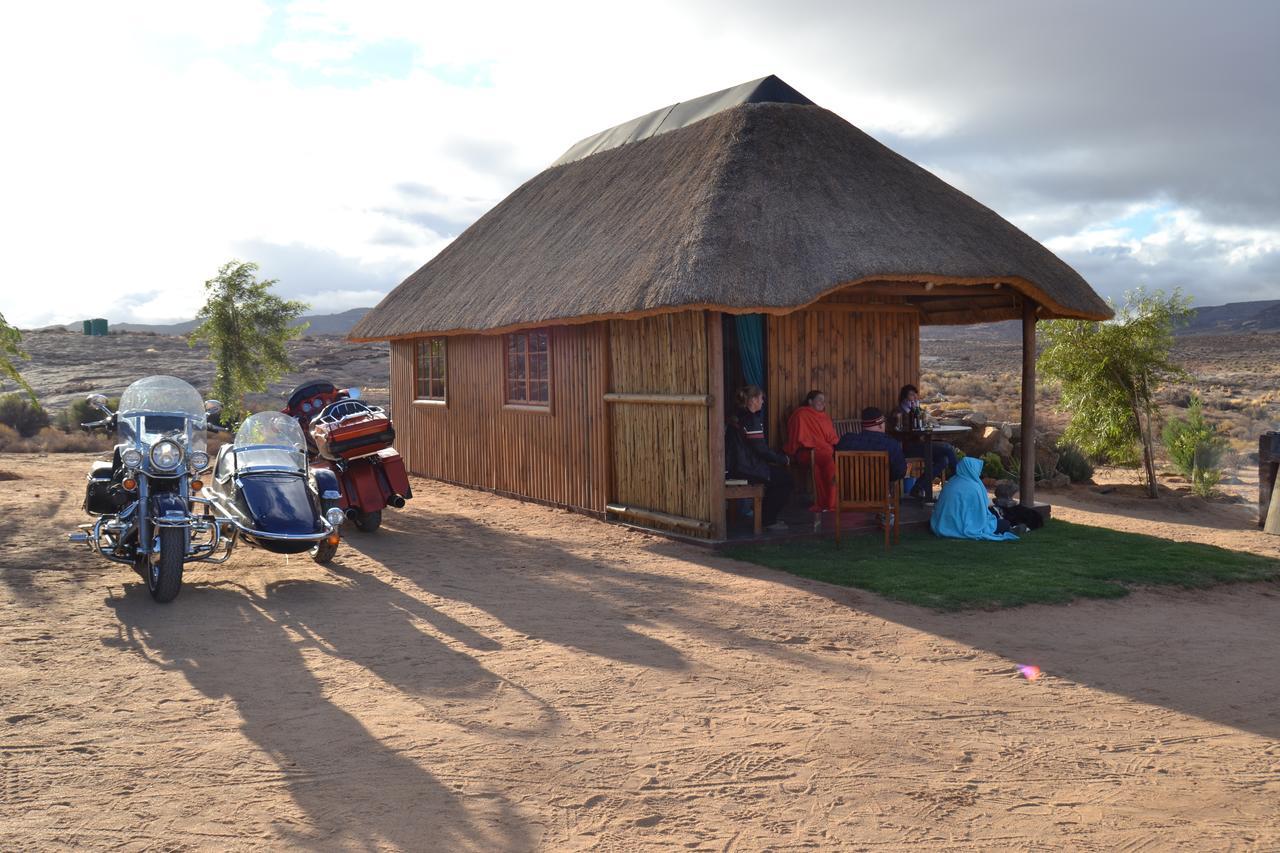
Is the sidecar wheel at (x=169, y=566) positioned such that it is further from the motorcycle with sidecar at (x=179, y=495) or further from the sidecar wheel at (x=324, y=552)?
the sidecar wheel at (x=324, y=552)

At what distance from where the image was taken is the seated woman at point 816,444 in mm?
10047

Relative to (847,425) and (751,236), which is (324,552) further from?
(847,425)

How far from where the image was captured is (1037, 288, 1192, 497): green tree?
1357 centimetres

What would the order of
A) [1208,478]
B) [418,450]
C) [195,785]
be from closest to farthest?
1. [195,785]
2. [1208,478]
3. [418,450]

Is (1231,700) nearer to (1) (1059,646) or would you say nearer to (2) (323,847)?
(1) (1059,646)

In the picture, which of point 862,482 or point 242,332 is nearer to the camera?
point 862,482

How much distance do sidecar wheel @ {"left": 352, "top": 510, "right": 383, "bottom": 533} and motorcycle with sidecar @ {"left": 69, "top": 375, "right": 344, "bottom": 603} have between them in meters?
1.86

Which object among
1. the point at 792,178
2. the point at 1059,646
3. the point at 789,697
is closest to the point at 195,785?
the point at 789,697

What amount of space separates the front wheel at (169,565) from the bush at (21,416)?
59.3 feet

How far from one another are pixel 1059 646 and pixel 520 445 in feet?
25.9

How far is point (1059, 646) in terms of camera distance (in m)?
6.25

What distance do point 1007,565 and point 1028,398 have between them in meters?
3.19

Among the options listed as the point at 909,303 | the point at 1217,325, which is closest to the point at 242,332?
the point at 909,303

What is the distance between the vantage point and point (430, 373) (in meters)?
15.7
